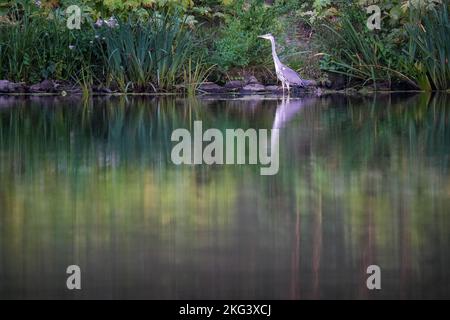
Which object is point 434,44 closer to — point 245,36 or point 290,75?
point 290,75

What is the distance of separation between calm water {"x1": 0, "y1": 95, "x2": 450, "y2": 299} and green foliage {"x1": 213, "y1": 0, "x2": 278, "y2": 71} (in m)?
5.37

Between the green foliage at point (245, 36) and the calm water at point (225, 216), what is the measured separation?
17.6ft

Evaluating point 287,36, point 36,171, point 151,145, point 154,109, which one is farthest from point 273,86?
point 36,171

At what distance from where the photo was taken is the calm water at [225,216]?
5.58 m

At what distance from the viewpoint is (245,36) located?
56.7 feet

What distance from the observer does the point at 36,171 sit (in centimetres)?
879

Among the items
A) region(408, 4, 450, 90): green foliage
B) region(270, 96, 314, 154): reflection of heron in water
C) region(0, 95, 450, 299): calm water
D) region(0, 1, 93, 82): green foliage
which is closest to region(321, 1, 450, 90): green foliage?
region(408, 4, 450, 90): green foliage

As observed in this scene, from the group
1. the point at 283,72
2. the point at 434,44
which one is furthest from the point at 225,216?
the point at 434,44

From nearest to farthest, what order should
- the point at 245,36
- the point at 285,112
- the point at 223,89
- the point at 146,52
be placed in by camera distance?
1. the point at 285,112
2. the point at 146,52
3. the point at 245,36
4. the point at 223,89

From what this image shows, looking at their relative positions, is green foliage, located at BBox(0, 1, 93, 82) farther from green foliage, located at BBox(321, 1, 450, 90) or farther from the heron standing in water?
green foliage, located at BBox(321, 1, 450, 90)

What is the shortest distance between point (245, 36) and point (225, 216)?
10500mm

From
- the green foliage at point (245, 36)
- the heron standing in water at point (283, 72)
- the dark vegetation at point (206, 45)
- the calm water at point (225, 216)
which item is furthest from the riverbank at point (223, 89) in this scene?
the calm water at point (225, 216)

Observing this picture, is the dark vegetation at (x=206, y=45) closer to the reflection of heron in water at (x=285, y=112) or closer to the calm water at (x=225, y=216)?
the reflection of heron in water at (x=285, y=112)
